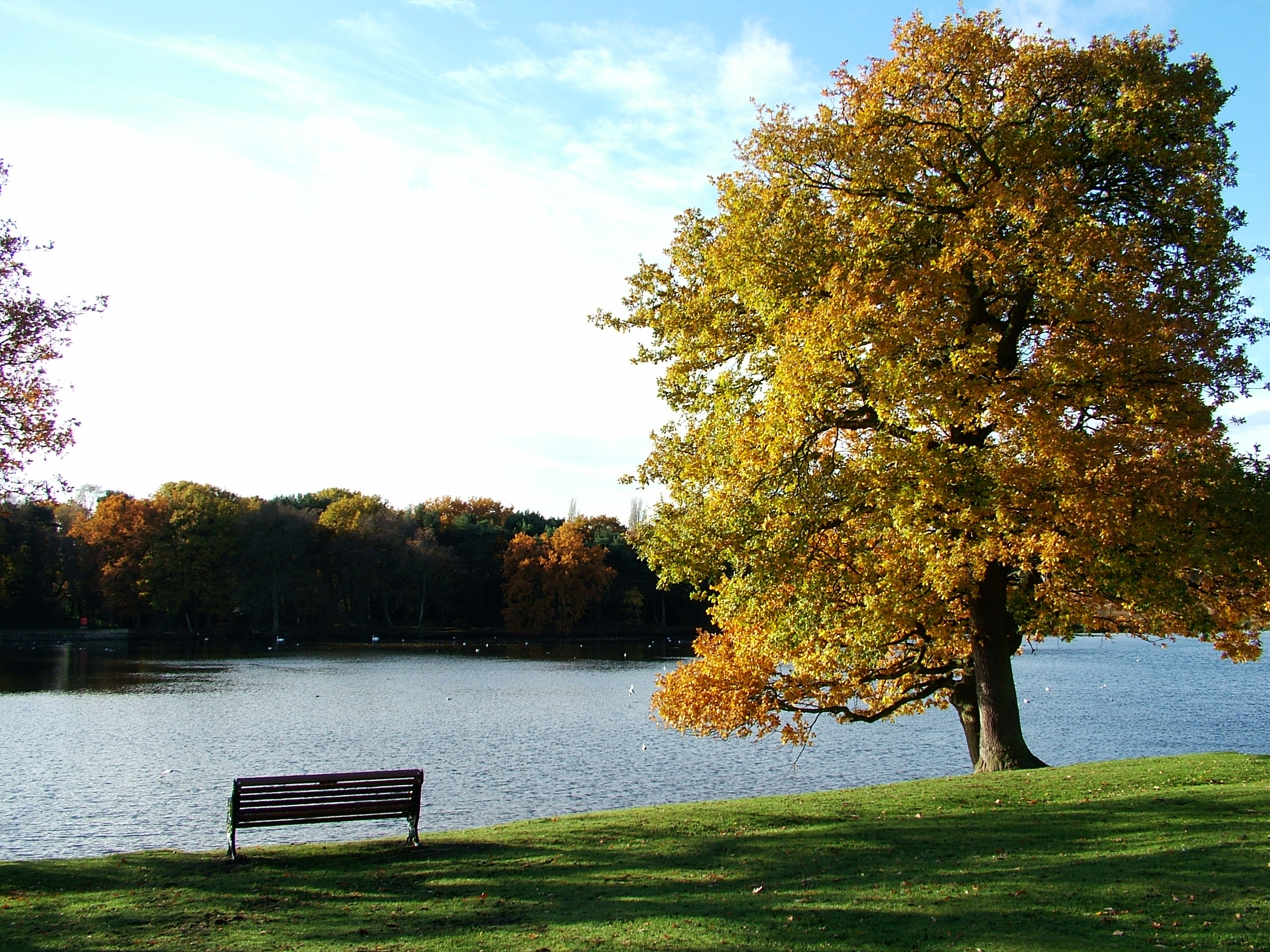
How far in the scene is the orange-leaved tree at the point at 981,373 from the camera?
1315cm

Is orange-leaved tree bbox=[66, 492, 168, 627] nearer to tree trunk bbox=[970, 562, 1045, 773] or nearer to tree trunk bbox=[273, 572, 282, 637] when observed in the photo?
tree trunk bbox=[273, 572, 282, 637]

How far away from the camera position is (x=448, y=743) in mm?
31781

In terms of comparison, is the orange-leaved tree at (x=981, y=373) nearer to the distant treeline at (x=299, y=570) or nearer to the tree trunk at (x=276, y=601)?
the distant treeline at (x=299, y=570)

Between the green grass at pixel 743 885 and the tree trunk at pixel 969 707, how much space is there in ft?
15.8

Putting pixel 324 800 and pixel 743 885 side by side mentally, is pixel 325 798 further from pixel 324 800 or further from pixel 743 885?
pixel 743 885

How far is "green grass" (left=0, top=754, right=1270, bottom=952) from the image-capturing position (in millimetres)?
7766

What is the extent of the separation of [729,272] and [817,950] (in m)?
11.8

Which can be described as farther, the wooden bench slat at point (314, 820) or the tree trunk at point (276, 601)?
the tree trunk at point (276, 601)

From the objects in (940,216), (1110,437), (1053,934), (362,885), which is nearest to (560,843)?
(362,885)

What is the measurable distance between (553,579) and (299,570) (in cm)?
2568

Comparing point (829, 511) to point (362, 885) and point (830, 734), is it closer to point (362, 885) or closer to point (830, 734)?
point (362, 885)

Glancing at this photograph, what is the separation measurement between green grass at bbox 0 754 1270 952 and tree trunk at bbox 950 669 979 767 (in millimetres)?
4830

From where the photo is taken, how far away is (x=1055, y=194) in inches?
529

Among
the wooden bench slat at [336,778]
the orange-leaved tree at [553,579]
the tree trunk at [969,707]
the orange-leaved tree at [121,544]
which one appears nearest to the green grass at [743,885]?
the wooden bench slat at [336,778]
